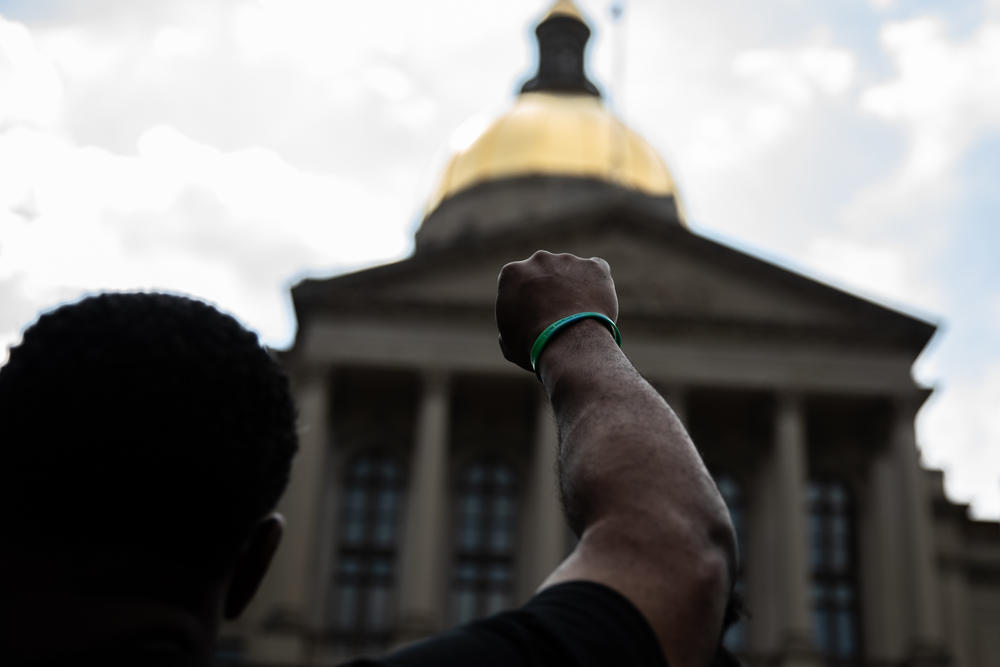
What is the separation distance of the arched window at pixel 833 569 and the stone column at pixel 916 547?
1773 millimetres

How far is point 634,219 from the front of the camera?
33.0m

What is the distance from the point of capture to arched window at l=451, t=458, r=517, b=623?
31.6 meters

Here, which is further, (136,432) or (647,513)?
(647,513)

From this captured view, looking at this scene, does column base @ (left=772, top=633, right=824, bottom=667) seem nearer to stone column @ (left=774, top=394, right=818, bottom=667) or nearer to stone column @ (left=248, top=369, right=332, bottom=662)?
stone column @ (left=774, top=394, right=818, bottom=667)

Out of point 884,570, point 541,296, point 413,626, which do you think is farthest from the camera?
point 884,570

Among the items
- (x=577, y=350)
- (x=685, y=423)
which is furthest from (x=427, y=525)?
(x=577, y=350)

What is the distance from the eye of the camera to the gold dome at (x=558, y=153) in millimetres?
44875

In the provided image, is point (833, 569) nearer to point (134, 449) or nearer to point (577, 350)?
point (577, 350)

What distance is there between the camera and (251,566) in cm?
150

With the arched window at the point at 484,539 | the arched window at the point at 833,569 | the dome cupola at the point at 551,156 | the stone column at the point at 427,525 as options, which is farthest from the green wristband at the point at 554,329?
the dome cupola at the point at 551,156

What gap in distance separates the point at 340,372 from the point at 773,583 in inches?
443

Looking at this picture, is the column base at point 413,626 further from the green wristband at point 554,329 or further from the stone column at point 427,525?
the green wristband at point 554,329

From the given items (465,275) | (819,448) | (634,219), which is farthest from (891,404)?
(465,275)

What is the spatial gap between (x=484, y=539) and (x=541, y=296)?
3083 centimetres
